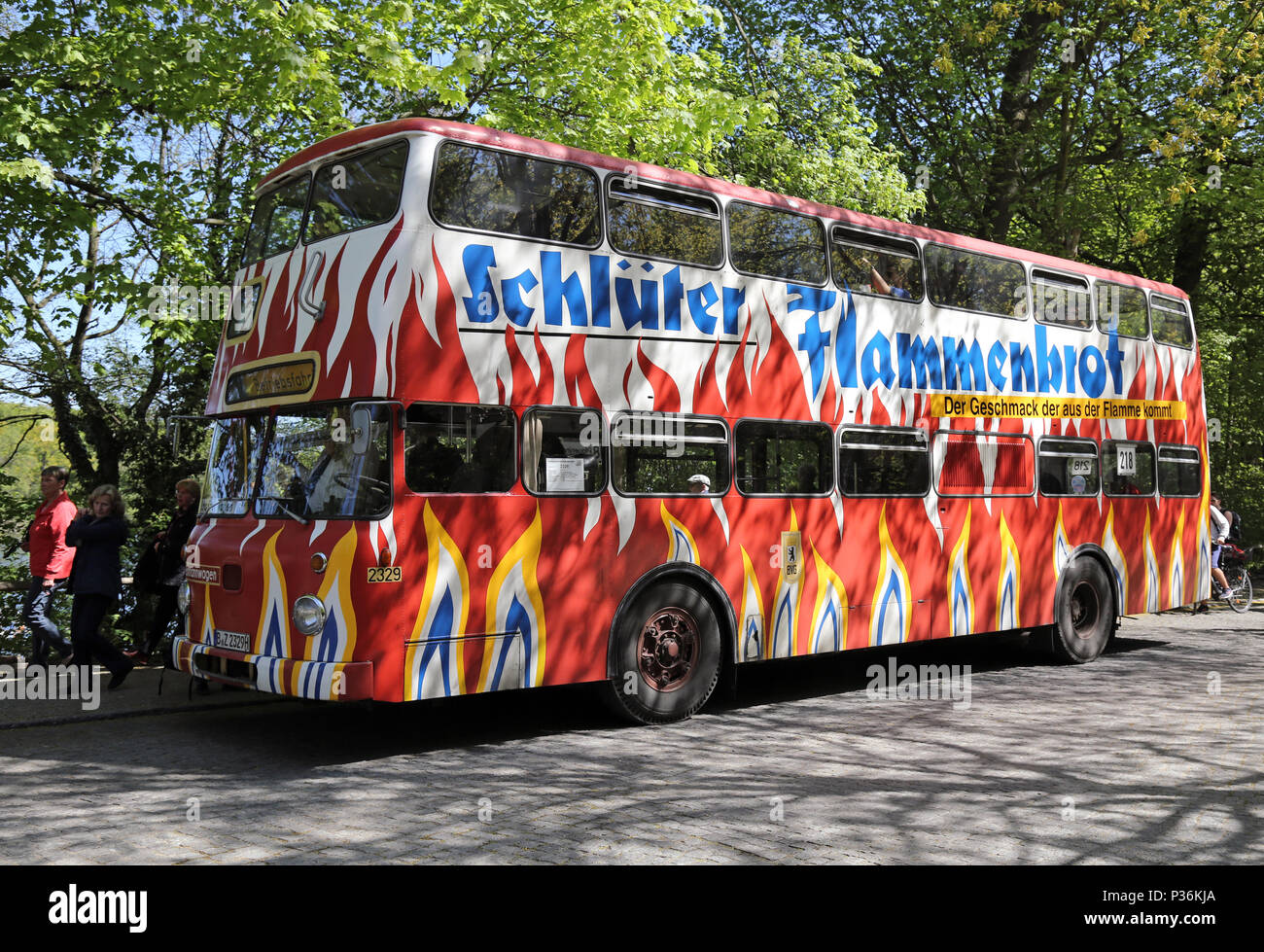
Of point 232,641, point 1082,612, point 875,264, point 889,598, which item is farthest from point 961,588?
point 232,641

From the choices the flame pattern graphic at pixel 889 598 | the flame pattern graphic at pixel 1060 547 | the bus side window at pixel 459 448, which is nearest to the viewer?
the bus side window at pixel 459 448

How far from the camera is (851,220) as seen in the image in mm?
11281

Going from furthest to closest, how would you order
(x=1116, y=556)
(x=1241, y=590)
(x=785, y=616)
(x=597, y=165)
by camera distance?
(x=1241, y=590)
(x=1116, y=556)
(x=785, y=616)
(x=597, y=165)

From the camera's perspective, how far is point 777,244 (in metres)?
10.6

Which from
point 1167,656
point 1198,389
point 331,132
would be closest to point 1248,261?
point 1198,389

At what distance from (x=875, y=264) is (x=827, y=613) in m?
3.24

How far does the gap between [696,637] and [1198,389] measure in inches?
362

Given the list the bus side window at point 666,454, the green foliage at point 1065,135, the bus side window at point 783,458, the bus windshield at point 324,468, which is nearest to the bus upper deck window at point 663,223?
the bus side window at point 666,454

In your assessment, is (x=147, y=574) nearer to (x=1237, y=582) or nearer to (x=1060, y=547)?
A: (x=1060, y=547)

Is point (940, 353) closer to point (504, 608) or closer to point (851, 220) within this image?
point (851, 220)

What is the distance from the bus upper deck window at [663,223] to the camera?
9430 millimetres

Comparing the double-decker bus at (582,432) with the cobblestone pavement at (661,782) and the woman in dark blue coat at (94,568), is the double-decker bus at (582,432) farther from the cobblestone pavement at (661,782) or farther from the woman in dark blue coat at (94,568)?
the woman in dark blue coat at (94,568)

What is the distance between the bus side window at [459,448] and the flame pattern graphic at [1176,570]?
9970 mm

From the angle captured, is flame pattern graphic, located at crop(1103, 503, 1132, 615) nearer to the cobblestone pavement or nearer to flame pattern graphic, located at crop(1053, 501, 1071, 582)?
flame pattern graphic, located at crop(1053, 501, 1071, 582)
